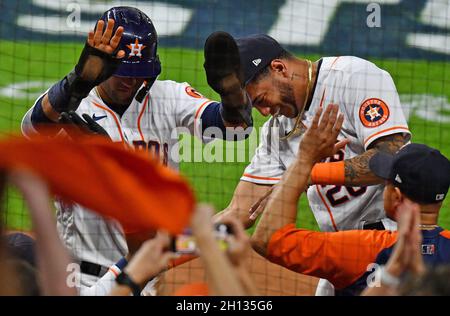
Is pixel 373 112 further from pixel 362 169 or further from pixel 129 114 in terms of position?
pixel 129 114

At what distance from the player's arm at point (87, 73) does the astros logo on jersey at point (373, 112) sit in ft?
4.46

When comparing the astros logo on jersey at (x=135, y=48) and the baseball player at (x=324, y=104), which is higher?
the astros logo on jersey at (x=135, y=48)

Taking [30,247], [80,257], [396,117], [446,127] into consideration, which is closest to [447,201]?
[446,127]

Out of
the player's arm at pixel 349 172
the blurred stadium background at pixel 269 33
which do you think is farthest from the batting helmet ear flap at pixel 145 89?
the blurred stadium background at pixel 269 33

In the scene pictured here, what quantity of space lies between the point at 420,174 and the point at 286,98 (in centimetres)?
149

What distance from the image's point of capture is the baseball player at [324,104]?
18.5 feet

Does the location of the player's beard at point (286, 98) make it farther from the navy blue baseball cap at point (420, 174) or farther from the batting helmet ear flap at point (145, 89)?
the navy blue baseball cap at point (420, 174)

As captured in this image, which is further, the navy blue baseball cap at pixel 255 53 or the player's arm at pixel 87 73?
the navy blue baseball cap at pixel 255 53

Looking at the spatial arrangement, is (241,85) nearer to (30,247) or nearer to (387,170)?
(387,170)

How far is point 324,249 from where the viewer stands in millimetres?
4641

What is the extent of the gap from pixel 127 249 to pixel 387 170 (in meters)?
1.86

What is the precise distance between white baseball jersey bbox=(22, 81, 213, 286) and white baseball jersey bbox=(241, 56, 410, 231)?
47 cm

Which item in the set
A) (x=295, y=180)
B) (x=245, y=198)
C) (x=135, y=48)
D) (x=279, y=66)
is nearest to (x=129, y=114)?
(x=135, y=48)

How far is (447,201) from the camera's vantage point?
8539 mm
